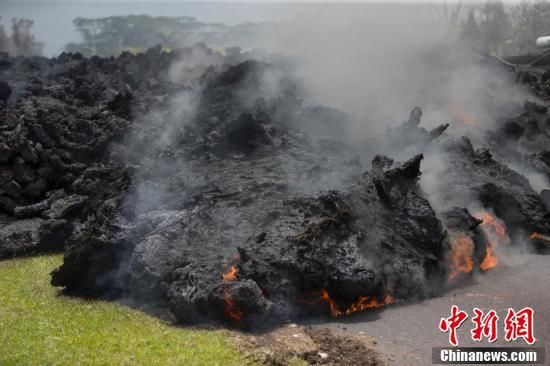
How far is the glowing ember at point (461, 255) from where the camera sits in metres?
11.5

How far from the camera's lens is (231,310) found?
9344 millimetres

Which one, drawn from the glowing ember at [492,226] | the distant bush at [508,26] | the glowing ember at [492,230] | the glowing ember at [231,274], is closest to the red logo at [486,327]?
the glowing ember at [492,230]

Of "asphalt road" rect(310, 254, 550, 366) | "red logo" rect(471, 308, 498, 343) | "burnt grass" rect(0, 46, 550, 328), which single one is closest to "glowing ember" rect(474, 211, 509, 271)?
"burnt grass" rect(0, 46, 550, 328)

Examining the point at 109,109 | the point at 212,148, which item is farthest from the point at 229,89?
the point at 109,109

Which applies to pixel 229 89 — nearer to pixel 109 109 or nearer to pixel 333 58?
pixel 109 109

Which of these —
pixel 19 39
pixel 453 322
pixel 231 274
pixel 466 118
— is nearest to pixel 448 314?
pixel 453 322

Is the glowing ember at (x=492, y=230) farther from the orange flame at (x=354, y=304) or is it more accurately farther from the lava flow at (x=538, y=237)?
the orange flame at (x=354, y=304)

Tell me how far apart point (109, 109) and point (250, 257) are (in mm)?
11430

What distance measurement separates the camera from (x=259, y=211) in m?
12.0

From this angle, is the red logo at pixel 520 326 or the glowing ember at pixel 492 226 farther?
the glowing ember at pixel 492 226

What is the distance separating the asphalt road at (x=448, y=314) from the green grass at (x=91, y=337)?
2260 mm

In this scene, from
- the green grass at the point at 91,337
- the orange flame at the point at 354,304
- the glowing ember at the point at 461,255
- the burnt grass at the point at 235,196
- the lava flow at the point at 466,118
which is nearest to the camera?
the green grass at the point at 91,337

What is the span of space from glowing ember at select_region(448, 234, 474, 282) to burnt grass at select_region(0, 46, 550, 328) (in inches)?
9.0

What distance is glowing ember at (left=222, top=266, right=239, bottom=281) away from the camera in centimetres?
1021
